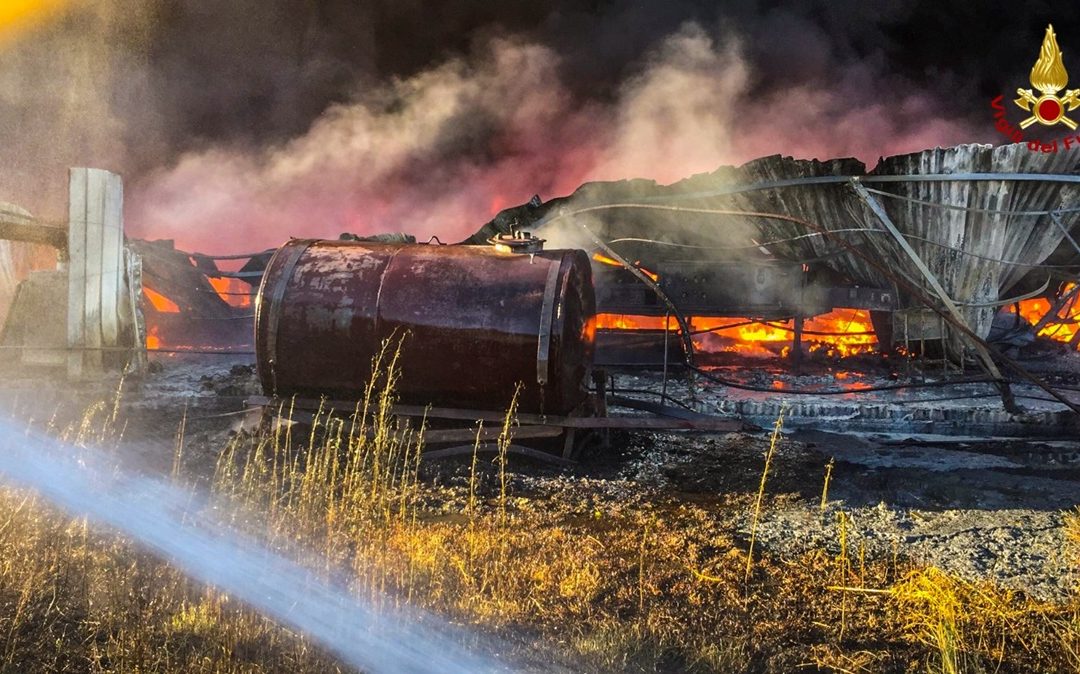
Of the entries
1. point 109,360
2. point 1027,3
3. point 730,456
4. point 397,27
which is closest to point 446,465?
point 730,456

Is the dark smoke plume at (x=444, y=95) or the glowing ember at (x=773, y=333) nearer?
the glowing ember at (x=773, y=333)

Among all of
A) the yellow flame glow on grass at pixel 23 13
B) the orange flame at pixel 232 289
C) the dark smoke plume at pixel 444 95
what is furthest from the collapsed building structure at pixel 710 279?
the yellow flame glow on grass at pixel 23 13

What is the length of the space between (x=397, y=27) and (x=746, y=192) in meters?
14.3

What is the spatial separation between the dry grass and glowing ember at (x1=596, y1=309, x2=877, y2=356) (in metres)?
7.01

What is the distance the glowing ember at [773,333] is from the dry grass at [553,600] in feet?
23.0

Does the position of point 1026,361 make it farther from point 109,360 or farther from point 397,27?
point 397,27

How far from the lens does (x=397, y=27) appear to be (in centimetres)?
1988

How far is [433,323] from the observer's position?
21.2 ft

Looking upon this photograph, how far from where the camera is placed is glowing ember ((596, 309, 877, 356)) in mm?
11875

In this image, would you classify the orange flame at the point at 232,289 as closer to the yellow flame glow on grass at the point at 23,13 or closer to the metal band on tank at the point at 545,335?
the yellow flame glow on grass at the point at 23,13

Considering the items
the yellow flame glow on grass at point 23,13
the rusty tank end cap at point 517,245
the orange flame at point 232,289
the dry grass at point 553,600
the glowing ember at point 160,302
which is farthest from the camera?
the yellow flame glow on grass at point 23,13

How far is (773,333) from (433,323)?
7.69m

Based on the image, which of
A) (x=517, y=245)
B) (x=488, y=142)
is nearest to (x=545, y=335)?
(x=517, y=245)

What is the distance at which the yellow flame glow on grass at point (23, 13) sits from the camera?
17000 mm
